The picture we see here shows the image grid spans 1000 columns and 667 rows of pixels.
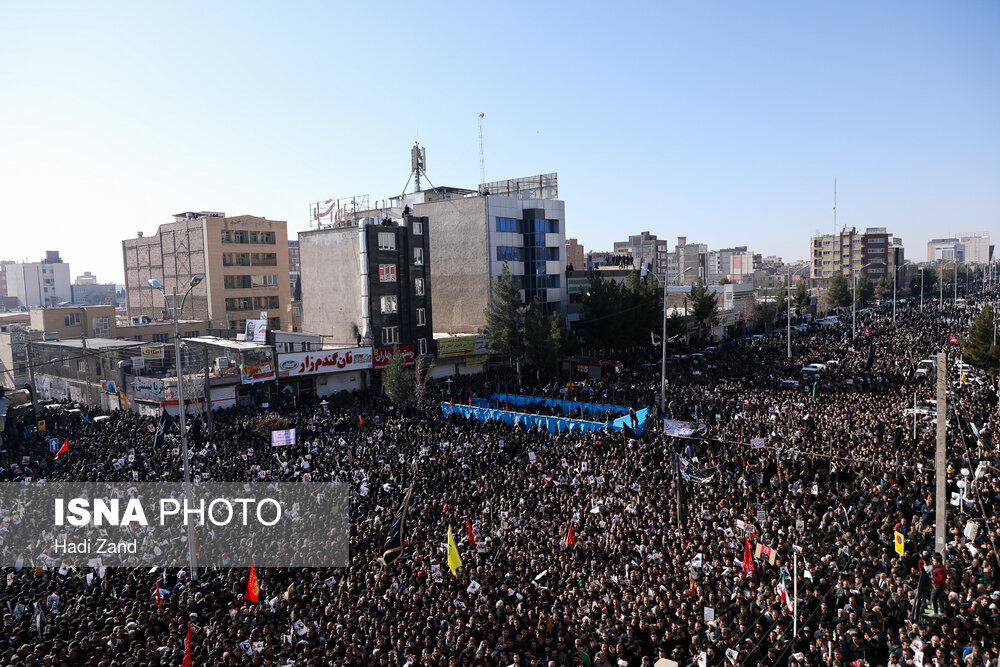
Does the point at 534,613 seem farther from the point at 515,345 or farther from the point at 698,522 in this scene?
the point at 515,345

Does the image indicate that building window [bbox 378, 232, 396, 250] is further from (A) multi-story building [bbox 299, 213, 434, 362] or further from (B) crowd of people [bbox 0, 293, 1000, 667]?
(B) crowd of people [bbox 0, 293, 1000, 667]

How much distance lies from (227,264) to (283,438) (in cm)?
3590

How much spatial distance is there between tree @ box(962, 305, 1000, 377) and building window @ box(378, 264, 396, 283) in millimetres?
28838

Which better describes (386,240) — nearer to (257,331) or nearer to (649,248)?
(257,331)

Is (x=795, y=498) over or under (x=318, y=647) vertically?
over

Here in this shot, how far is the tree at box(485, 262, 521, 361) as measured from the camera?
40281 millimetres

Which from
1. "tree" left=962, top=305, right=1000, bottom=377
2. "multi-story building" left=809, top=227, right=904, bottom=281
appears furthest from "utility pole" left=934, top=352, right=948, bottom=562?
"multi-story building" left=809, top=227, right=904, bottom=281

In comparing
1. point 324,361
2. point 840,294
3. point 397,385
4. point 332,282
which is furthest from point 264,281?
Result: point 840,294

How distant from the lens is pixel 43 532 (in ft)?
57.8

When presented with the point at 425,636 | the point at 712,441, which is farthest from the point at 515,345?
the point at 425,636

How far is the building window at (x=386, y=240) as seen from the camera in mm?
40031

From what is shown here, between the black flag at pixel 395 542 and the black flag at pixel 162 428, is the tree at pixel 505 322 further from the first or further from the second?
the black flag at pixel 395 542

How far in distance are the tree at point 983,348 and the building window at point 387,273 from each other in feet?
94.6

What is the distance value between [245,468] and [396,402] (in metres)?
11.0
